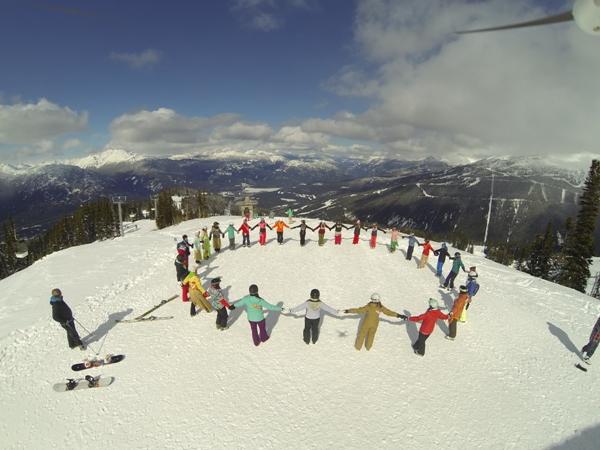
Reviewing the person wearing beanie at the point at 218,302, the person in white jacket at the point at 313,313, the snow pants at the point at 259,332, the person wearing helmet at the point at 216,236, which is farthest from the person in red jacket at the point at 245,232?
the person in white jacket at the point at 313,313

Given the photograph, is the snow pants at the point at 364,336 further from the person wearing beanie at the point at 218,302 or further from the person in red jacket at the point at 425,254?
the person in red jacket at the point at 425,254

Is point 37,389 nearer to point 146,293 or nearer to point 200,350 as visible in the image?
point 200,350

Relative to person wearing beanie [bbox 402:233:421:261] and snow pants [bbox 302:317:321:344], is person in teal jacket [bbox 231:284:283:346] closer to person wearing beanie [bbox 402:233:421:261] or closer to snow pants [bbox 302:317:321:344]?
snow pants [bbox 302:317:321:344]

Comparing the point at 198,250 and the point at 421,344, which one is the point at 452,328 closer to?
the point at 421,344

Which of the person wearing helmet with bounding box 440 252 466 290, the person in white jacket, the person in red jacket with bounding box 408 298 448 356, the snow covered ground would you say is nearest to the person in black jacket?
the snow covered ground

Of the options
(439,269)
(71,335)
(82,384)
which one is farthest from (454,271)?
(71,335)

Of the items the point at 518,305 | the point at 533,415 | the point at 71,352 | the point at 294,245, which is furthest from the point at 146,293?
the point at 518,305

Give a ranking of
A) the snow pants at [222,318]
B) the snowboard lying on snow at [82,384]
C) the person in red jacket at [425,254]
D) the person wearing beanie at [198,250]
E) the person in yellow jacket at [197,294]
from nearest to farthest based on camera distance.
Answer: the snowboard lying on snow at [82,384], the snow pants at [222,318], the person in yellow jacket at [197,294], the person in red jacket at [425,254], the person wearing beanie at [198,250]
